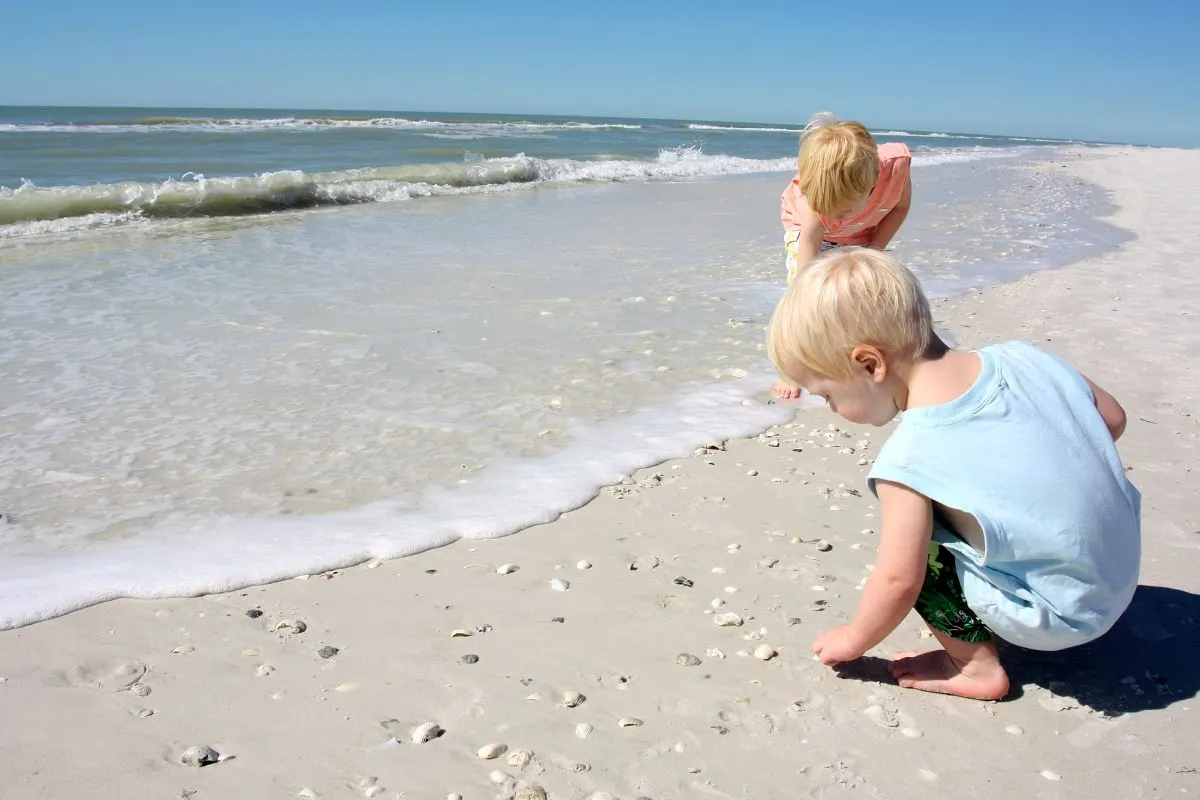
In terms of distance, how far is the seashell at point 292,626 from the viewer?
8.00 ft

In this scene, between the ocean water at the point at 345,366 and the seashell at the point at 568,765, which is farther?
the ocean water at the point at 345,366

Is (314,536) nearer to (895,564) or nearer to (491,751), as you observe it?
(491,751)

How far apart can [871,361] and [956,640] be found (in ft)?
2.25

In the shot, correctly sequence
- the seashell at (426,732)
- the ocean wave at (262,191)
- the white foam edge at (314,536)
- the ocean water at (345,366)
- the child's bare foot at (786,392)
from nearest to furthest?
the seashell at (426,732), the white foam edge at (314,536), the ocean water at (345,366), the child's bare foot at (786,392), the ocean wave at (262,191)

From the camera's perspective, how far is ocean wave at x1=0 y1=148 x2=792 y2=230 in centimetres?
1077

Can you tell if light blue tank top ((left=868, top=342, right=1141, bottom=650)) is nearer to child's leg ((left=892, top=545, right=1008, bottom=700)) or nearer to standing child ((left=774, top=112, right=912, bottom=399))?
child's leg ((left=892, top=545, right=1008, bottom=700))

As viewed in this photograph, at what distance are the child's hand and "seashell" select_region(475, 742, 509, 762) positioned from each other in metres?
0.78

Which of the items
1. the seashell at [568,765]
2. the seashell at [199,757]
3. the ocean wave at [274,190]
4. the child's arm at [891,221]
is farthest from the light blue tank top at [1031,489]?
the ocean wave at [274,190]

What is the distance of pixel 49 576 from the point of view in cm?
271

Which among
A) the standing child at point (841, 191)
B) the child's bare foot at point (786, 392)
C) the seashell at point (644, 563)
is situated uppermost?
the standing child at point (841, 191)

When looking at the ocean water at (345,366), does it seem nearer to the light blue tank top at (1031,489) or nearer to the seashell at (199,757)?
the seashell at (199,757)

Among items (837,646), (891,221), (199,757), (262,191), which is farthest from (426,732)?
(262,191)

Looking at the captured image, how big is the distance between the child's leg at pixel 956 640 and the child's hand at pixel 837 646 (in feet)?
0.50

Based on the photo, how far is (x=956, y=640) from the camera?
6.88ft
